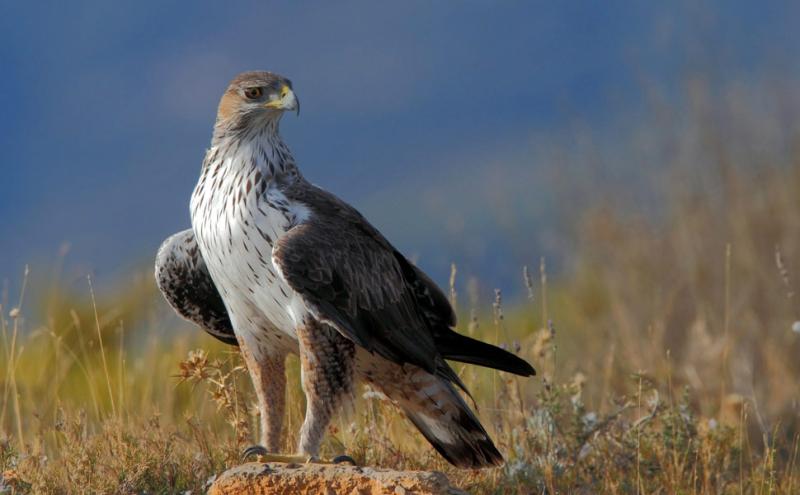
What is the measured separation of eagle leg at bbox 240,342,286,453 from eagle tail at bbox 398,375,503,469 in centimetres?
66

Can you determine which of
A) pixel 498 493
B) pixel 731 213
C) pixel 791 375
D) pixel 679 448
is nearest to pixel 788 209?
pixel 731 213

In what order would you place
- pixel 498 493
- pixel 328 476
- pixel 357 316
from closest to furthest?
pixel 328 476
pixel 357 316
pixel 498 493

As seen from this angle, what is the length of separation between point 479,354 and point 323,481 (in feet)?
4.43

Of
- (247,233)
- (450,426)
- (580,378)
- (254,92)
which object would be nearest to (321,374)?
(247,233)

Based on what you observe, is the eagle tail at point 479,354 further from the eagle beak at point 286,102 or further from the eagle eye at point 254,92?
the eagle eye at point 254,92

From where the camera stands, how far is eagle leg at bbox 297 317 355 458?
5.79 metres

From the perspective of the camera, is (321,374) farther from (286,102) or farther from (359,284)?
(286,102)

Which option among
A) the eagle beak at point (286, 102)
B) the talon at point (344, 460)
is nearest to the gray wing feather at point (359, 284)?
the eagle beak at point (286, 102)

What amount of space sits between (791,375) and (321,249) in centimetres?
900

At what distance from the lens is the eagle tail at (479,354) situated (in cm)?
643

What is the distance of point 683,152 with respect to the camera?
13.7 metres

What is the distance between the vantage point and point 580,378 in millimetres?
8078

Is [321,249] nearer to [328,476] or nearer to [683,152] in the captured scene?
[328,476]

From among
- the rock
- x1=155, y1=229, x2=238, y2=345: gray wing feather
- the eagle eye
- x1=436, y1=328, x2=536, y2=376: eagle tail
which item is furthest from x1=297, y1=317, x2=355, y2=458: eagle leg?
the eagle eye
